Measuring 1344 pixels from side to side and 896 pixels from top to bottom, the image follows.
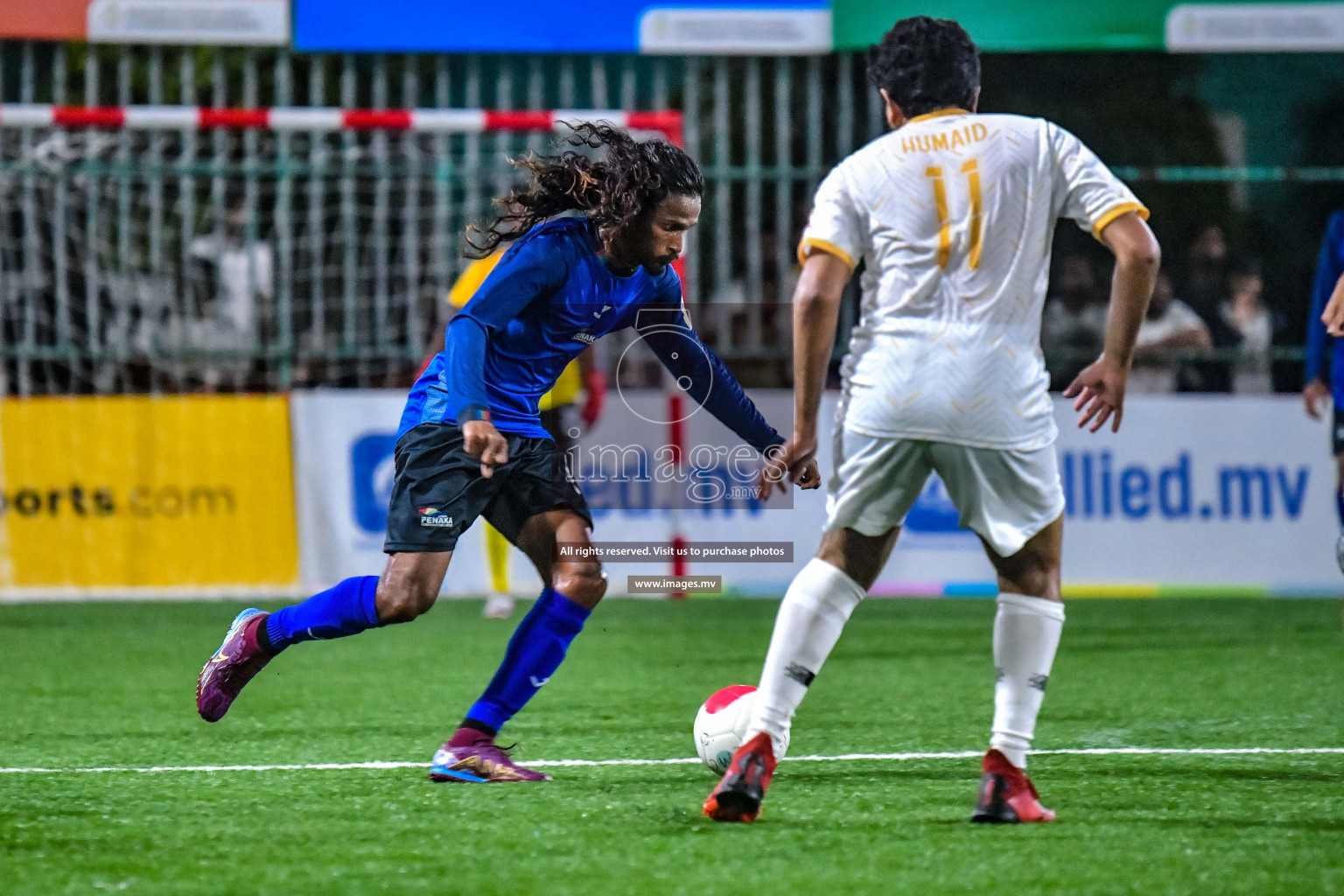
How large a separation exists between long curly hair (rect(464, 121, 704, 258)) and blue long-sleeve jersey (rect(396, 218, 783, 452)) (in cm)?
9

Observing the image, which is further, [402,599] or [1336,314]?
[1336,314]

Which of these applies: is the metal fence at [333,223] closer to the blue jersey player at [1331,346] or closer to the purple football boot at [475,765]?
the blue jersey player at [1331,346]

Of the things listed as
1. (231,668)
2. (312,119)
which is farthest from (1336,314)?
(312,119)

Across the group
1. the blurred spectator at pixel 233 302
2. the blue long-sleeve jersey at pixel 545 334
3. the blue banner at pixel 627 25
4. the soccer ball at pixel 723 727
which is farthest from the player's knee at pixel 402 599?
the blurred spectator at pixel 233 302

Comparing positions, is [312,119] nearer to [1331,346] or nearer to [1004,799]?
[1331,346]

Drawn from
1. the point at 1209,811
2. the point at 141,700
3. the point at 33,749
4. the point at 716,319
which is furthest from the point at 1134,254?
the point at 716,319

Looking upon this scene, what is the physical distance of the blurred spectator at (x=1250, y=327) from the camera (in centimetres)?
1076

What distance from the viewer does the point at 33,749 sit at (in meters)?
5.52

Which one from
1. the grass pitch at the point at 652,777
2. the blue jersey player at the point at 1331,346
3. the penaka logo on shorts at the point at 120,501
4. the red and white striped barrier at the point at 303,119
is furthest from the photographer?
the penaka logo on shorts at the point at 120,501

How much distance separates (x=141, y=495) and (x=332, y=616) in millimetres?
5691

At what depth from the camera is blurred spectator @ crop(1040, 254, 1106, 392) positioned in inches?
431

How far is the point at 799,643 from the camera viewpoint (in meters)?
4.15

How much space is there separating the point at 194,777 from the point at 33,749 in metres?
0.86

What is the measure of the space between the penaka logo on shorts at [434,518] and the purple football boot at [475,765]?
22.4 inches
